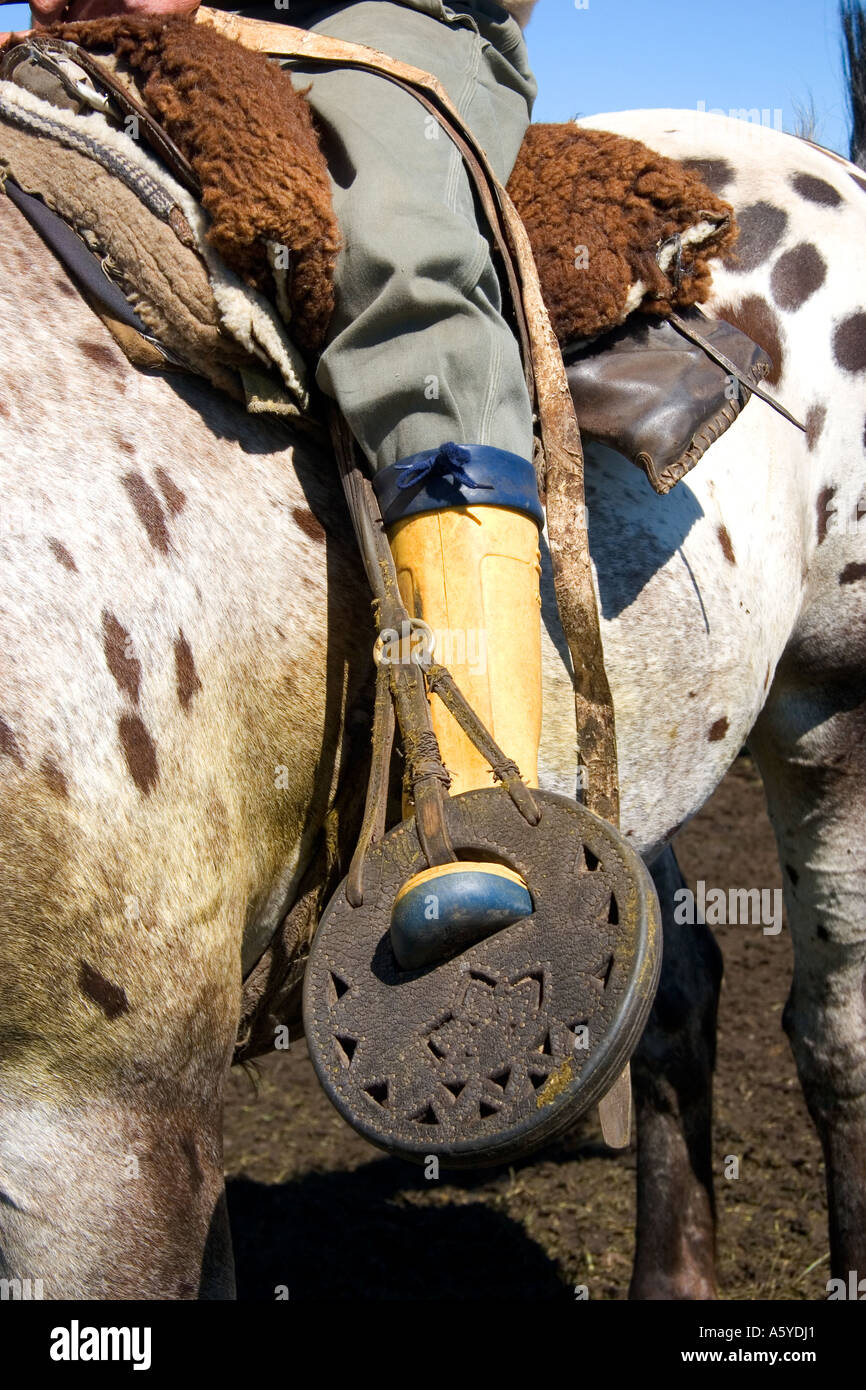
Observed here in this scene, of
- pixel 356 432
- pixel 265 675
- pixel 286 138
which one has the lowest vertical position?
pixel 265 675

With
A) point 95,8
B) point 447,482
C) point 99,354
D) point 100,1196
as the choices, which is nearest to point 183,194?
point 99,354

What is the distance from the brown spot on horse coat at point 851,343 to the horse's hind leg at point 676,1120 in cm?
122

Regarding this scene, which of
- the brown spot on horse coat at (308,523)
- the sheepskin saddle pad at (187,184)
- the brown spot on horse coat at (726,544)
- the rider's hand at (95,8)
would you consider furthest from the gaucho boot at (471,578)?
the rider's hand at (95,8)

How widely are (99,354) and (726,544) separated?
119cm

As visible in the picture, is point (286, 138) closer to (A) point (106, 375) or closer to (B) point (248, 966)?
(A) point (106, 375)

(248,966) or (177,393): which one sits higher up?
(177,393)

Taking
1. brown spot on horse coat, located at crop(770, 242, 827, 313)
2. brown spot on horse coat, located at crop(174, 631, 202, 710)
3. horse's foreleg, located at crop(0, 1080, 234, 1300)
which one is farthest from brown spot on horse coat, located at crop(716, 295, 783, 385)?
horse's foreleg, located at crop(0, 1080, 234, 1300)

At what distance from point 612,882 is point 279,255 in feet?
3.06

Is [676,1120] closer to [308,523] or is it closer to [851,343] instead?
[851,343]

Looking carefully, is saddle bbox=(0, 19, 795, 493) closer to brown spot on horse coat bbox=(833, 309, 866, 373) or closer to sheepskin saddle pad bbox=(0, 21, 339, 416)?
sheepskin saddle pad bbox=(0, 21, 339, 416)

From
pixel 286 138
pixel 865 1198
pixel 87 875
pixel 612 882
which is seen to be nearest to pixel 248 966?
pixel 87 875

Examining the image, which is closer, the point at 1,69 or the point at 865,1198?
the point at 1,69

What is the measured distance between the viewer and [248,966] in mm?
1977

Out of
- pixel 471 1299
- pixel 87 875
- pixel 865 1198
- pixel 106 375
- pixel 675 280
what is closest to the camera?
pixel 87 875
